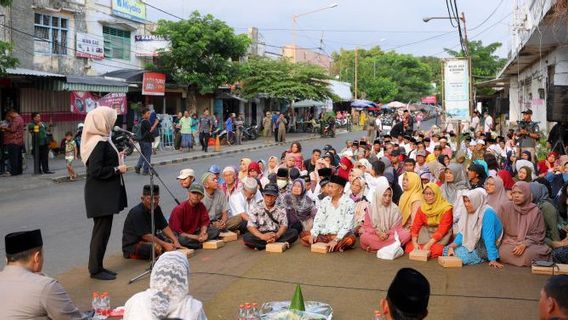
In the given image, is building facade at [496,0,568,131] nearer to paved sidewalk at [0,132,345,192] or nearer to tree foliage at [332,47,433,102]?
paved sidewalk at [0,132,345,192]

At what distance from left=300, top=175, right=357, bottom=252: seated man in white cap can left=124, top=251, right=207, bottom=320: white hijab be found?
428 cm

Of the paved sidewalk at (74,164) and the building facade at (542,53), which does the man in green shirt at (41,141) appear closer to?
the paved sidewalk at (74,164)

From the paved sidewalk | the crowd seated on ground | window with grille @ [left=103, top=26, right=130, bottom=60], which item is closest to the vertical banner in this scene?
the paved sidewalk

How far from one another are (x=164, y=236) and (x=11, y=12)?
15.8m

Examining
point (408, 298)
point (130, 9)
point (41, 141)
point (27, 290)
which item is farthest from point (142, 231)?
point (130, 9)

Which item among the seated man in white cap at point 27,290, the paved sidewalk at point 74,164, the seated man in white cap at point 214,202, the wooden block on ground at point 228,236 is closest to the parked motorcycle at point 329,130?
the paved sidewalk at point 74,164

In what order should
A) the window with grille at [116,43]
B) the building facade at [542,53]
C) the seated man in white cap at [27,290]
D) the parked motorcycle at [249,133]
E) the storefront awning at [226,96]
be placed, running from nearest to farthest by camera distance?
the seated man in white cap at [27,290] < the building facade at [542,53] < the window with grille at [116,43] < the parked motorcycle at [249,133] < the storefront awning at [226,96]

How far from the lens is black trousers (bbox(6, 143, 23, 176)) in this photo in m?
16.0

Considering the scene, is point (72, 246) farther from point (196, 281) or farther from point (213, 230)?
point (196, 281)

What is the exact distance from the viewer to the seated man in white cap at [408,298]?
9.59ft

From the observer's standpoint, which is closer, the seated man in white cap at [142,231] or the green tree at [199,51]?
the seated man in white cap at [142,231]

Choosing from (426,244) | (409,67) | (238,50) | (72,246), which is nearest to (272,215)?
(426,244)

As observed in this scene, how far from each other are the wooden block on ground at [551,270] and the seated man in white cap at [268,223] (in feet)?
10.3

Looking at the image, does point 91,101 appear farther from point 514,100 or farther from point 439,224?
point 514,100
